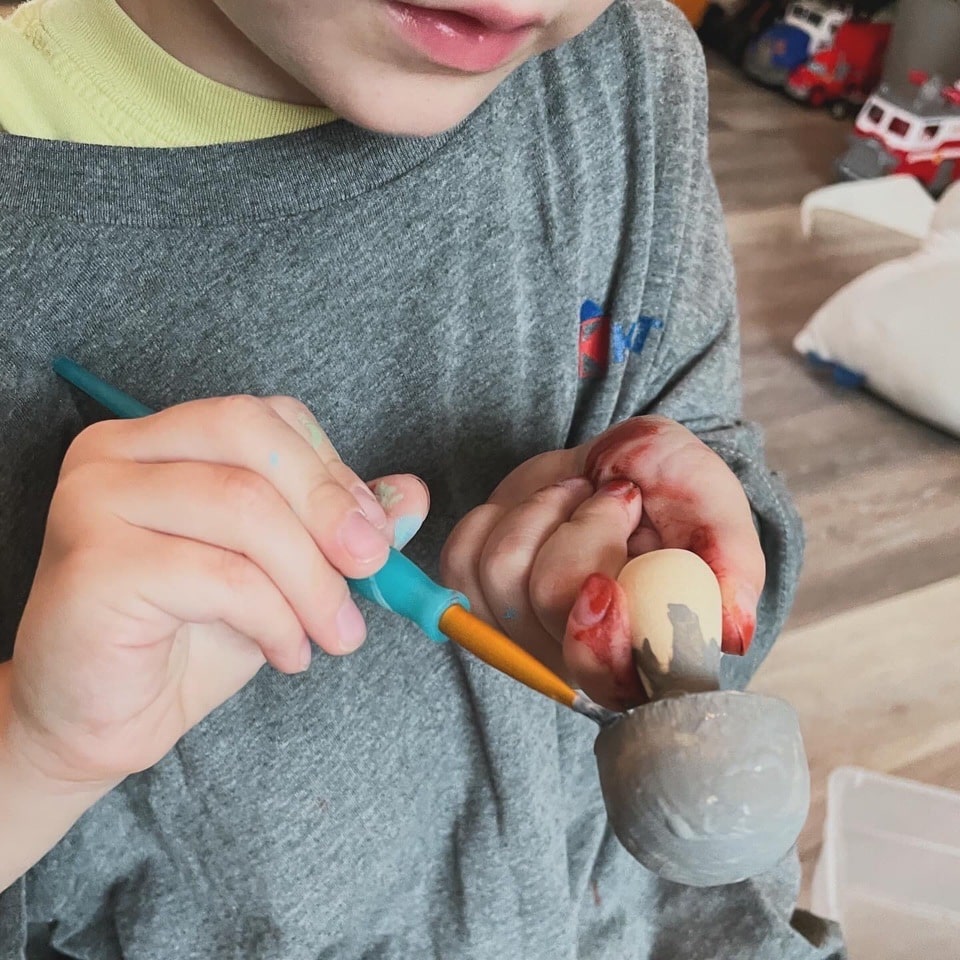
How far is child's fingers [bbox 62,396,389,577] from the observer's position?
0.33 m

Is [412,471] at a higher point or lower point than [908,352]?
higher

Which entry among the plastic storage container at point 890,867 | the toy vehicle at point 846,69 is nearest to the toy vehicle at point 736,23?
the toy vehicle at point 846,69

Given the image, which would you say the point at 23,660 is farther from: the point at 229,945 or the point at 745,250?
the point at 745,250

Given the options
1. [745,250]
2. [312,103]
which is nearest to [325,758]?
[312,103]

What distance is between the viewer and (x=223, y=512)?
0.32 m

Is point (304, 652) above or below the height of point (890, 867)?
above

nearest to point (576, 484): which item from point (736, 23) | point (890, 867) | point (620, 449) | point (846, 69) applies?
point (620, 449)

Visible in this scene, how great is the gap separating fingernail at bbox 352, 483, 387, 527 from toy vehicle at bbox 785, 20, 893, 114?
7.04 ft

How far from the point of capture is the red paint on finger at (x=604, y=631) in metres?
0.35

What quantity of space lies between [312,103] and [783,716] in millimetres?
349

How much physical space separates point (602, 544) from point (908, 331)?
1090mm

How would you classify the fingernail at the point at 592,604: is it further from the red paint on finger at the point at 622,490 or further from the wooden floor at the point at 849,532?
the wooden floor at the point at 849,532

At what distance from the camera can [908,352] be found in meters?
1.31

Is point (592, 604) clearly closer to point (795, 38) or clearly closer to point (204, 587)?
point (204, 587)
